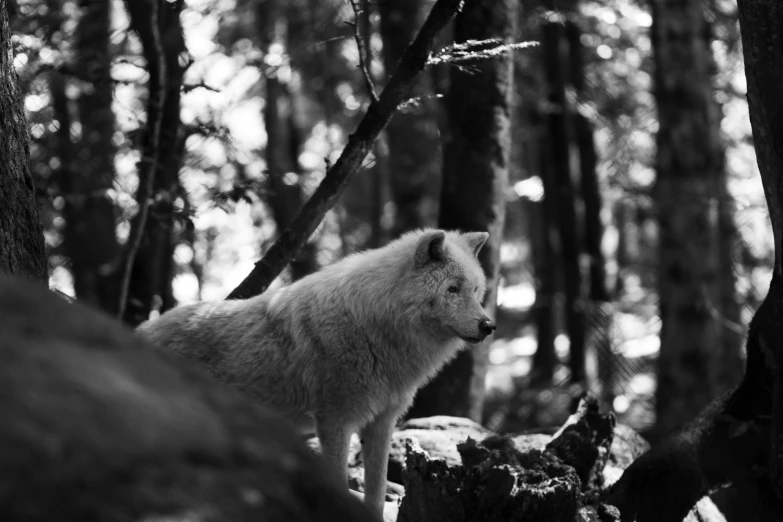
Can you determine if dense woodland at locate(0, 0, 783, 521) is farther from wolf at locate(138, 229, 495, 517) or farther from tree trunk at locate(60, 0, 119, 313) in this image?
wolf at locate(138, 229, 495, 517)

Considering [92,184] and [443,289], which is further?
[92,184]

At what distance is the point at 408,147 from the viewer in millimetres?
14320

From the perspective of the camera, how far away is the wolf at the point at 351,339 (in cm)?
594

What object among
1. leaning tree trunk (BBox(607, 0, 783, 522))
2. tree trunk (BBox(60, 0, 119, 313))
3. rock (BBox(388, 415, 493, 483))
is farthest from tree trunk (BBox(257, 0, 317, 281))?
leaning tree trunk (BBox(607, 0, 783, 522))

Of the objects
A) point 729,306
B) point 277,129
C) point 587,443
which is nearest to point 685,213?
point 729,306

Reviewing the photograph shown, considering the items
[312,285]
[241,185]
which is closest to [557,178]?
[241,185]

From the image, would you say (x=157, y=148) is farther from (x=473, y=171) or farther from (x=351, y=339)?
(x=351, y=339)

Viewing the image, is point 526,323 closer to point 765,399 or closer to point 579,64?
point 579,64

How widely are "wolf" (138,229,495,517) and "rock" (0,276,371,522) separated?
2.94 meters

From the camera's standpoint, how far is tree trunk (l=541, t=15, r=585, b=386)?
17344mm

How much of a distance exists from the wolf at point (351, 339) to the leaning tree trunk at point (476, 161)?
2943 millimetres

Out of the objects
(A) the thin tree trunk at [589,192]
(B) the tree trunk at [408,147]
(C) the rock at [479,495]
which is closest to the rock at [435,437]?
(C) the rock at [479,495]

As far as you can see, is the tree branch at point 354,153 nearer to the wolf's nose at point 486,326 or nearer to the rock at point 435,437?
the rock at point 435,437

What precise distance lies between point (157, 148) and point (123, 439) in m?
6.67
